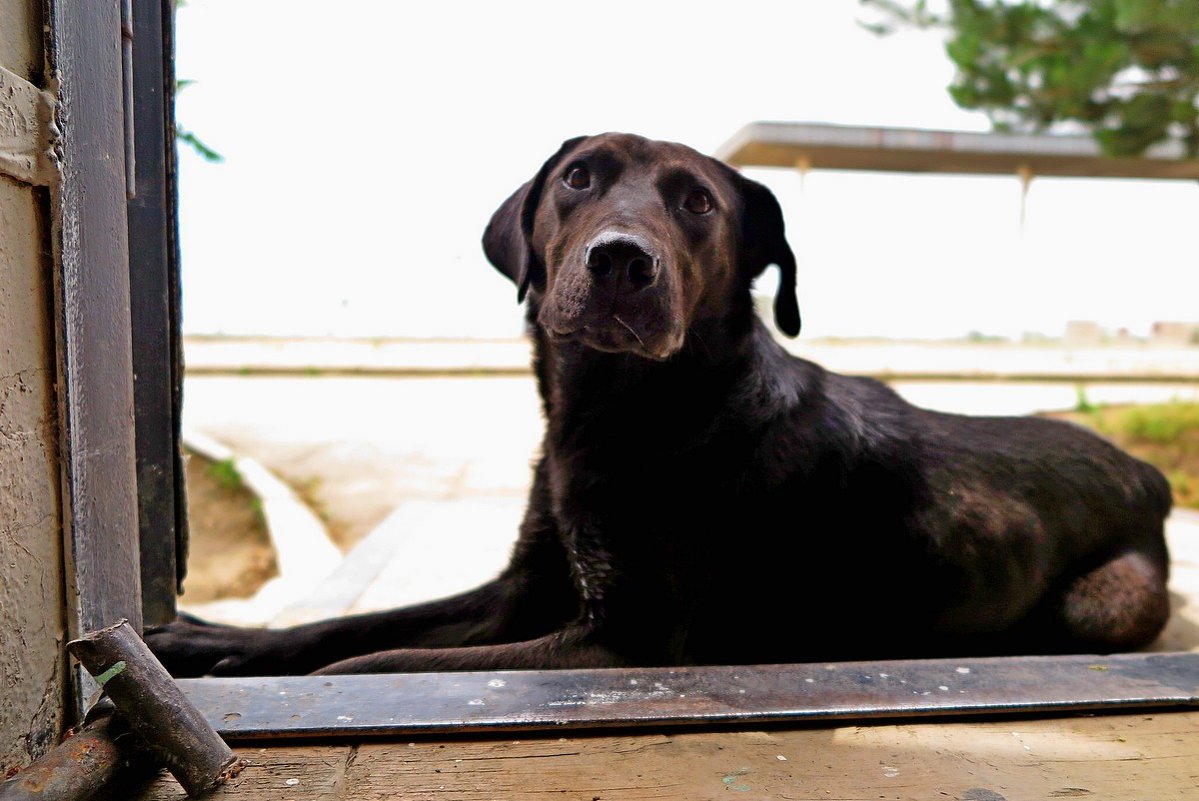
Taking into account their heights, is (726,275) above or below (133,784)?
above

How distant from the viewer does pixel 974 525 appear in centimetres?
199

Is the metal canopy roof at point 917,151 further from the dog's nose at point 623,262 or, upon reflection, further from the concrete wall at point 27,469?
the concrete wall at point 27,469

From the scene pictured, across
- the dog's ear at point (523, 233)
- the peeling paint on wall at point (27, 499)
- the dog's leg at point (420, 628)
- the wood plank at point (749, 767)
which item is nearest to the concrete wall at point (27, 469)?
the peeling paint on wall at point (27, 499)

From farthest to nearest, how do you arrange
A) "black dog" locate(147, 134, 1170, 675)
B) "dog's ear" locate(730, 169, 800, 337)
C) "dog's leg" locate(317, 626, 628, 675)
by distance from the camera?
"dog's ear" locate(730, 169, 800, 337) → "black dog" locate(147, 134, 1170, 675) → "dog's leg" locate(317, 626, 628, 675)

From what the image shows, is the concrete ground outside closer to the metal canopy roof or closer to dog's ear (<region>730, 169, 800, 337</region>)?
dog's ear (<region>730, 169, 800, 337</region>)

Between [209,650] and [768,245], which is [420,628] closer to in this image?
[209,650]

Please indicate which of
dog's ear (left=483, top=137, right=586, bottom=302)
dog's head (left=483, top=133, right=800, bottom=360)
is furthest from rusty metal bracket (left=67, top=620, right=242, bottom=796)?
dog's ear (left=483, top=137, right=586, bottom=302)

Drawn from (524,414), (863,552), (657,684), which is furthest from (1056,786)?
(524,414)

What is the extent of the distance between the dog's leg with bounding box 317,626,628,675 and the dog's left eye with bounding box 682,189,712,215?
96 centimetres

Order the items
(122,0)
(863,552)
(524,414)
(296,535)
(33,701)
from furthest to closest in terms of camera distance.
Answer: (524,414) < (296,535) < (863,552) < (122,0) < (33,701)

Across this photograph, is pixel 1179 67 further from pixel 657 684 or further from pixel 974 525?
pixel 657 684

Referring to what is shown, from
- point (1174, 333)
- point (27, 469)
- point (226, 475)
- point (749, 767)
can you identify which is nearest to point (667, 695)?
point (749, 767)

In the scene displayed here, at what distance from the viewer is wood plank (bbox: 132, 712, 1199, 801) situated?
1121mm

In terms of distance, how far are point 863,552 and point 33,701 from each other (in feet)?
5.15
